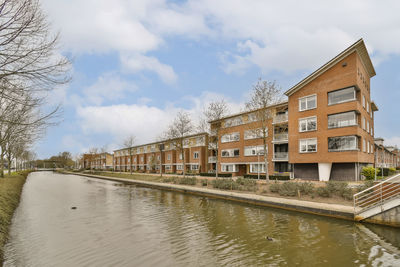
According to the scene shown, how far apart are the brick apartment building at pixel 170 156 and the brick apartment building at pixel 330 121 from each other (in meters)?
21.6

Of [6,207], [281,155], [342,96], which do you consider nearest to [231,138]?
[281,155]

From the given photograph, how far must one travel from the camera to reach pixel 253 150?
3994cm

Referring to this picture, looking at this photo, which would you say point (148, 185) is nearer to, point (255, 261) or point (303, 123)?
point (303, 123)

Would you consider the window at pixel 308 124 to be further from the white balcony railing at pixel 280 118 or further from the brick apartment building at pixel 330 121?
the white balcony railing at pixel 280 118

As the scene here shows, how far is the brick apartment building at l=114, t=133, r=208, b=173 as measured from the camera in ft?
178

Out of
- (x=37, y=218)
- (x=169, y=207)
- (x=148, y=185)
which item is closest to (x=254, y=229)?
(x=169, y=207)

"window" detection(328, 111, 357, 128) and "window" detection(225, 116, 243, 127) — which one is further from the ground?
"window" detection(225, 116, 243, 127)

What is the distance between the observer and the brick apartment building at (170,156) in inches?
2140

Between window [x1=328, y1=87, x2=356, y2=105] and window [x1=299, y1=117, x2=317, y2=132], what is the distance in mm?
2791

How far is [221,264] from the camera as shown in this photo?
814 centimetres

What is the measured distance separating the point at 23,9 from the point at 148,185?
30.4m

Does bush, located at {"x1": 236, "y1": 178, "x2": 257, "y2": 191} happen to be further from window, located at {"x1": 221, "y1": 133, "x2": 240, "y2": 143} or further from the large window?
window, located at {"x1": 221, "y1": 133, "x2": 240, "y2": 143}

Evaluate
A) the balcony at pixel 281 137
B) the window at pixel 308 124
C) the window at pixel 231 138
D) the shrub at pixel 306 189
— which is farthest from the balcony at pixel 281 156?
the shrub at pixel 306 189

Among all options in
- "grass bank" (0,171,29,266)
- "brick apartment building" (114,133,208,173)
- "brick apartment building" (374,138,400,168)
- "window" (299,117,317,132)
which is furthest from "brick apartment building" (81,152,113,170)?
"brick apartment building" (374,138,400,168)
